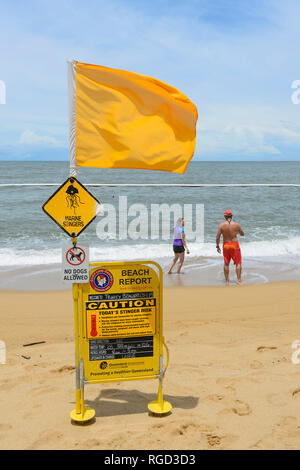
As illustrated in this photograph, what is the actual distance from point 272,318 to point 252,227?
13.6 metres

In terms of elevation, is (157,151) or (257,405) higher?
(157,151)

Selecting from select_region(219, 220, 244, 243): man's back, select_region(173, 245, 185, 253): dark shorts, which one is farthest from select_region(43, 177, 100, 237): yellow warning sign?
select_region(173, 245, 185, 253): dark shorts

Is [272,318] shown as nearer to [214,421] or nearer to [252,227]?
[214,421]

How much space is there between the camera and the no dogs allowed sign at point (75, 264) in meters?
3.44

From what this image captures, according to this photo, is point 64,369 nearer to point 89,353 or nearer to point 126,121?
point 89,353

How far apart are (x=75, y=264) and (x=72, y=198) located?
Answer: 535 mm

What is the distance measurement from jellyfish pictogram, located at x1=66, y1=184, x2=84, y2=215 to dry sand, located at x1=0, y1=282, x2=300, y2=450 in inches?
72.2

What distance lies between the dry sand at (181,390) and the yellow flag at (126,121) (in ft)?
7.11

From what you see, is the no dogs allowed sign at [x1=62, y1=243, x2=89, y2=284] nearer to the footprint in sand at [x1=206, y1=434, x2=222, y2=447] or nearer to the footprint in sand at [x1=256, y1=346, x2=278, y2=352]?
the footprint in sand at [x1=206, y1=434, x2=222, y2=447]

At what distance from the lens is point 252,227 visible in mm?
19766

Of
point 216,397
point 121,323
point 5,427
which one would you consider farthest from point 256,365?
point 5,427

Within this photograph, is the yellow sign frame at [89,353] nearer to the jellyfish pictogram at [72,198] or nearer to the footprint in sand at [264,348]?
the jellyfish pictogram at [72,198]
